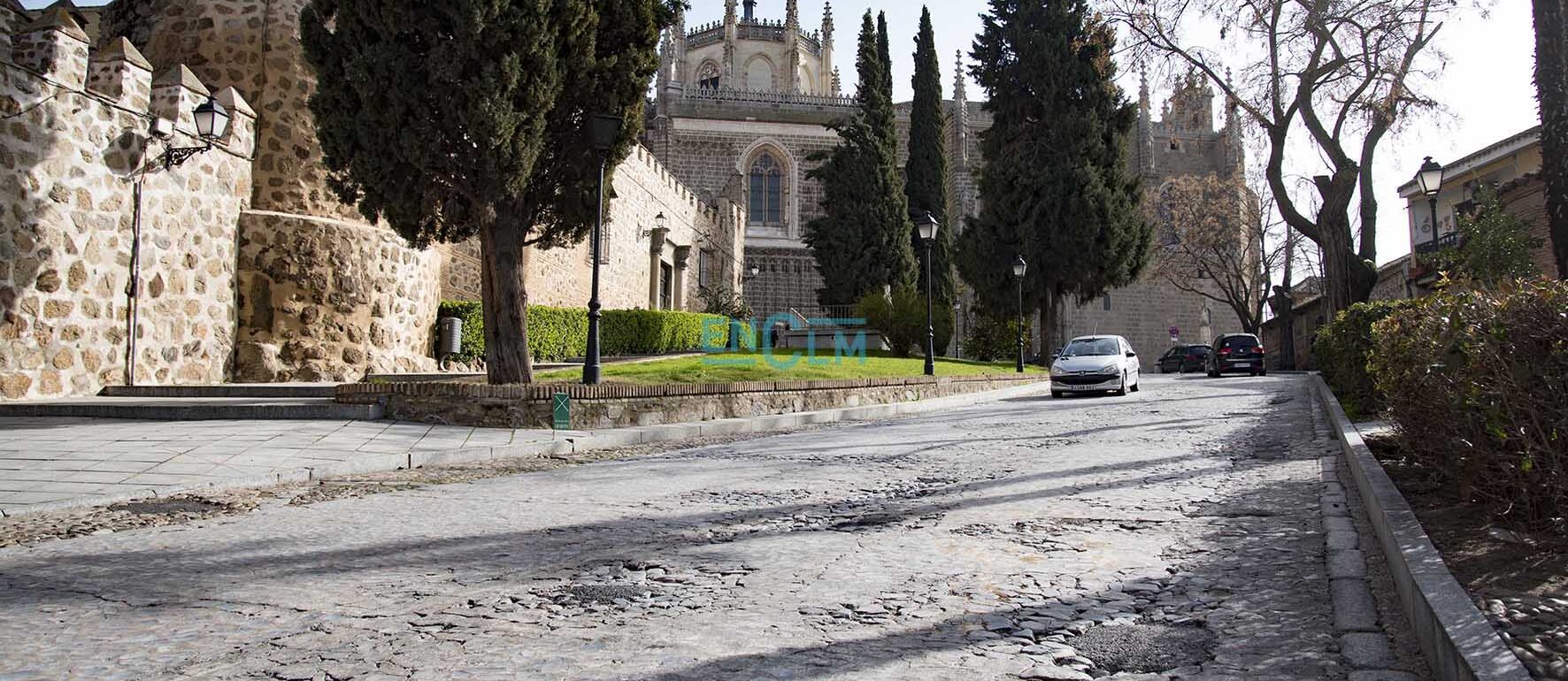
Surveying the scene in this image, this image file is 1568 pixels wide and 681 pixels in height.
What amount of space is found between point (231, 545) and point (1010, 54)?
1103 inches

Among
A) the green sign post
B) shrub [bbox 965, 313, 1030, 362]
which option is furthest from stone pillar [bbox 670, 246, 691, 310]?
the green sign post

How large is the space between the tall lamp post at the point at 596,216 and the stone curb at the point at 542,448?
108 centimetres

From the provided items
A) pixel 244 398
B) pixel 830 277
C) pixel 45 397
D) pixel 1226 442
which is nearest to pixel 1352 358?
pixel 1226 442

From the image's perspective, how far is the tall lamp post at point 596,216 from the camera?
33.4ft

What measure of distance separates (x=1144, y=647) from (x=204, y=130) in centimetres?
1274

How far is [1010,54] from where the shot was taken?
2866cm

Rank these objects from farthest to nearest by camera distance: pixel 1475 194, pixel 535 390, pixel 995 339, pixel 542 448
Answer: pixel 995 339, pixel 1475 194, pixel 535 390, pixel 542 448

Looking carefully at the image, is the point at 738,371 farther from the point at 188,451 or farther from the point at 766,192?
the point at 766,192

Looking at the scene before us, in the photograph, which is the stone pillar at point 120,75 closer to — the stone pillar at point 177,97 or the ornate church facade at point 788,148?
the stone pillar at point 177,97

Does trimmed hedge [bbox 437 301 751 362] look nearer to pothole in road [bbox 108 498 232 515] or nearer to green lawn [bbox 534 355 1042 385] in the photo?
green lawn [bbox 534 355 1042 385]

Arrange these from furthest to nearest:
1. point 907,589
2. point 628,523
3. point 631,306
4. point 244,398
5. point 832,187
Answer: point 832,187
point 631,306
point 244,398
point 628,523
point 907,589

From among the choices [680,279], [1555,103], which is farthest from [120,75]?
[680,279]

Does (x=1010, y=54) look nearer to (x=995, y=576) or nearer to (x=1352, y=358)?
(x=1352, y=358)

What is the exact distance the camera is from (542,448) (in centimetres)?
882
